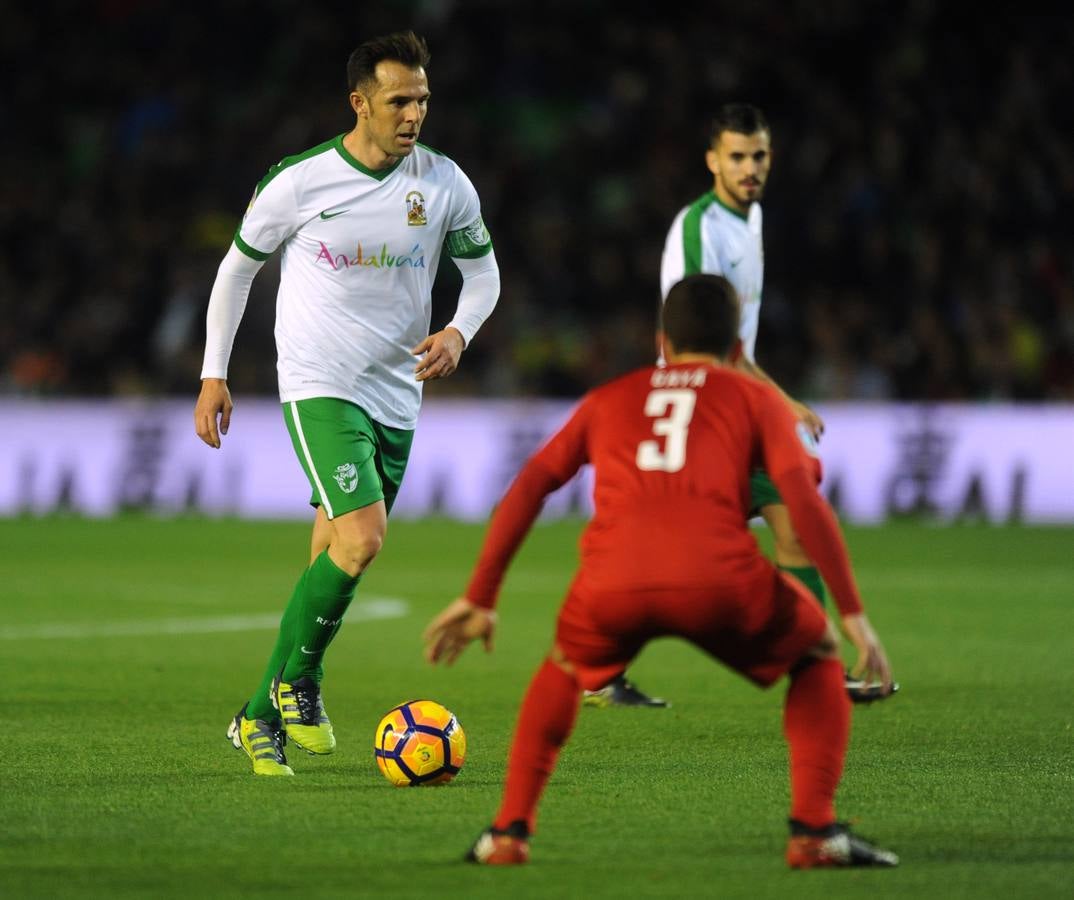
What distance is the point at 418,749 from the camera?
243 inches

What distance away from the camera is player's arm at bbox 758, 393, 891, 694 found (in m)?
4.55

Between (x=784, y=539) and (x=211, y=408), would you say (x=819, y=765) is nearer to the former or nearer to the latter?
(x=211, y=408)

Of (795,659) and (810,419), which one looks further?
(810,419)

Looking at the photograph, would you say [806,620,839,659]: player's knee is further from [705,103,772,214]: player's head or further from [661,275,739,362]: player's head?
[705,103,772,214]: player's head

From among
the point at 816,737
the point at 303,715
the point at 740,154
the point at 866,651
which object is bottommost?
the point at 303,715

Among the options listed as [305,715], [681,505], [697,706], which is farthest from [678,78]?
[681,505]

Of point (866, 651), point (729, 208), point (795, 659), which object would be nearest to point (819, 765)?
point (795, 659)

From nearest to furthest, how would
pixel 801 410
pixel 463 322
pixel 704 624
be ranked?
pixel 704 624
pixel 463 322
pixel 801 410

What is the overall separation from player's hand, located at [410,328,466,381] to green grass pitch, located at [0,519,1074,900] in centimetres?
134

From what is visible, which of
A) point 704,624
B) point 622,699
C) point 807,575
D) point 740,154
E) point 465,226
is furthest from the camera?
point 740,154

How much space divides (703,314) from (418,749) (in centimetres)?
200

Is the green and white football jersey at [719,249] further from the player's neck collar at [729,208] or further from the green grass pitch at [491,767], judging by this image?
the green grass pitch at [491,767]

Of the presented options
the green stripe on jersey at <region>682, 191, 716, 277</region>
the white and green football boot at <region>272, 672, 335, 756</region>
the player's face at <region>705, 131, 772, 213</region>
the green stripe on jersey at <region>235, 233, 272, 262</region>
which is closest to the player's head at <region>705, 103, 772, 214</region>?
the player's face at <region>705, 131, 772, 213</region>

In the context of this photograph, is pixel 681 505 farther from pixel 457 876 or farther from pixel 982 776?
pixel 982 776
